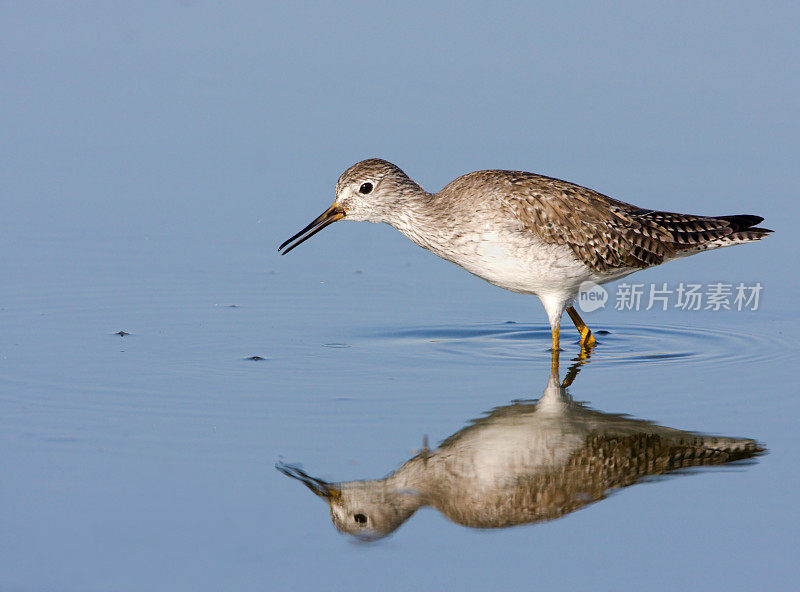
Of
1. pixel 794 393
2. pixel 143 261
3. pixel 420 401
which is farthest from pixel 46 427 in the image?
pixel 794 393

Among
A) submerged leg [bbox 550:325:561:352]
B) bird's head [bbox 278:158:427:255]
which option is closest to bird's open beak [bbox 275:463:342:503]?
bird's head [bbox 278:158:427:255]

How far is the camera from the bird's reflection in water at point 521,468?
24.8 feet

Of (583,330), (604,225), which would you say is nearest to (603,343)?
(583,330)

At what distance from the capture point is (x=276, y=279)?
537 inches

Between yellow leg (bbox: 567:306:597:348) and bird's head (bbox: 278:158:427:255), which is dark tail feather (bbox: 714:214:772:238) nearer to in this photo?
yellow leg (bbox: 567:306:597:348)

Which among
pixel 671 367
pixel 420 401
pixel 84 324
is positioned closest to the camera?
pixel 420 401

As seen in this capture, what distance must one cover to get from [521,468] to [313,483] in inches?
62.9

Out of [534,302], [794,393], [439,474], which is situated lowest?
[439,474]

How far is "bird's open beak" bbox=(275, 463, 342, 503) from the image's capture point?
7621 mm

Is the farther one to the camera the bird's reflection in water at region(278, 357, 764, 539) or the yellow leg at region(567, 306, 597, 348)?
the yellow leg at region(567, 306, 597, 348)

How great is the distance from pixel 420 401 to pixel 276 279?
4495 millimetres

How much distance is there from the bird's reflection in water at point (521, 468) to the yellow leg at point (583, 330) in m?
2.72

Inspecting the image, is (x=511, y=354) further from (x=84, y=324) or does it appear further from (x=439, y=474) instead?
(x=84, y=324)

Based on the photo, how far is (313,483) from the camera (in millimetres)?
7766
